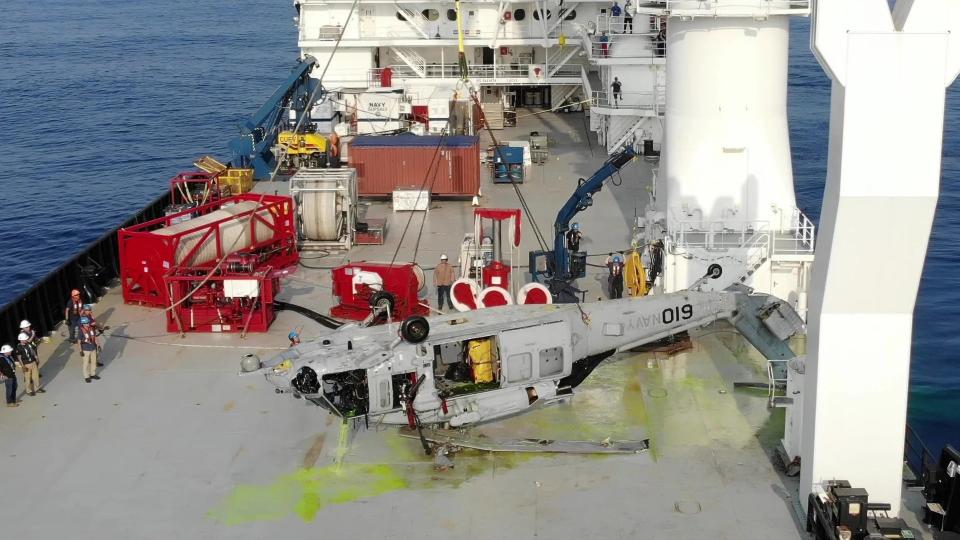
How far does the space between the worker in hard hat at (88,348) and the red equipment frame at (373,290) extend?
5.63 meters

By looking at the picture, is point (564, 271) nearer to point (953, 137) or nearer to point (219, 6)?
point (953, 137)

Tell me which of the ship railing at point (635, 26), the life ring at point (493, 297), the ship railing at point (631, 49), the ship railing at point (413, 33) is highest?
the ship railing at point (413, 33)

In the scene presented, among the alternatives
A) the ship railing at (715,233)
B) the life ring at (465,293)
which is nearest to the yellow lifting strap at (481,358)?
the life ring at (465,293)

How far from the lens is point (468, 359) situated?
19.1 m

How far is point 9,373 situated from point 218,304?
5.59 metres

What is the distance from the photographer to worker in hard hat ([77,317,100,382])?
22.1m

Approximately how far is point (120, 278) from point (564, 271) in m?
11.9

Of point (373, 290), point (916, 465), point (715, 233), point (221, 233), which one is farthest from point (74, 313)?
Result: point (916, 465)

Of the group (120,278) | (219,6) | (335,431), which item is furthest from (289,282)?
(219,6)

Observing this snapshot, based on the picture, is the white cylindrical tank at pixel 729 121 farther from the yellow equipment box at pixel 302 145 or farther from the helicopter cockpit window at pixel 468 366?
the yellow equipment box at pixel 302 145

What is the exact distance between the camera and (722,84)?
85.2ft

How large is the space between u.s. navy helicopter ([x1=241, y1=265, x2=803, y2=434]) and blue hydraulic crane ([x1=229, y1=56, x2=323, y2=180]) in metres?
19.7

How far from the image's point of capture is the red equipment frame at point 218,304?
24.8 meters

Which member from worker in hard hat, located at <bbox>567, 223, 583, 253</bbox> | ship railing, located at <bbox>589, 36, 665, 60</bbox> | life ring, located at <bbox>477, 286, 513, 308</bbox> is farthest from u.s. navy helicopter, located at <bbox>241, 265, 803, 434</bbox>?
ship railing, located at <bbox>589, 36, 665, 60</bbox>
